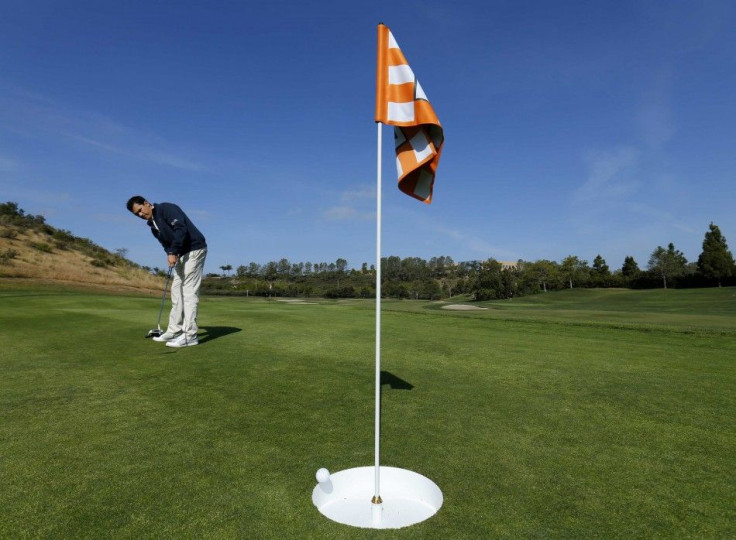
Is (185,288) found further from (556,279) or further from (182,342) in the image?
(556,279)

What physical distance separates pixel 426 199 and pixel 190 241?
608cm

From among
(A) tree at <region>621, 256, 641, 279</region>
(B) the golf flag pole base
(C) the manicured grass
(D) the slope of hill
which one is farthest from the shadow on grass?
(A) tree at <region>621, 256, 641, 279</region>

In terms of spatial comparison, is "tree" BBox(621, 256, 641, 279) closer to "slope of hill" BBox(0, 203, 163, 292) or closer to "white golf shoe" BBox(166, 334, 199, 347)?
"slope of hill" BBox(0, 203, 163, 292)

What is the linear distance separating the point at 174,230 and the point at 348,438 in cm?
612

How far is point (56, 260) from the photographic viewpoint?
1811 inches

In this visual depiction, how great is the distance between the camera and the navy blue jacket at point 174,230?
8.05 metres

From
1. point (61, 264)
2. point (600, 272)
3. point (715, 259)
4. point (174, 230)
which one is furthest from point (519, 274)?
point (174, 230)

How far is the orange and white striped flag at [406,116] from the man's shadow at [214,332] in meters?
6.22

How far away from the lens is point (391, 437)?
368cm

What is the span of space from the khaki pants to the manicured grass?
0.95 m

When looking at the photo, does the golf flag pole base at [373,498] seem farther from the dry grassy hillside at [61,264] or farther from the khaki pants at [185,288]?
the dry grassy hillside at [61,264]

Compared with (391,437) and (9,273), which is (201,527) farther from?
(9,273)

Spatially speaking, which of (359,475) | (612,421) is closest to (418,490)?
Answer: (359,475)

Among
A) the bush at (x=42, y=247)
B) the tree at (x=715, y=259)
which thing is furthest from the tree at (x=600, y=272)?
the bush at (x=42, y=247)
